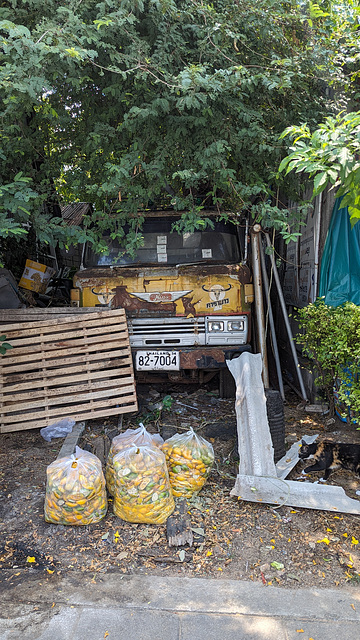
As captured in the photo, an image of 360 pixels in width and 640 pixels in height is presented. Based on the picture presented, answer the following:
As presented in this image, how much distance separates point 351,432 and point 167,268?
282 centimetres

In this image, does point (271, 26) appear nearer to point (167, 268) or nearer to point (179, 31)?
point (179, 31)

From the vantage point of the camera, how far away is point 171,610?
247 cm

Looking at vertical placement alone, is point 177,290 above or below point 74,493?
above

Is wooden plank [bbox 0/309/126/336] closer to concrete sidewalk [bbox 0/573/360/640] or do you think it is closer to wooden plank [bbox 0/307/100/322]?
wooden plank [bbox 0/307/100/322]

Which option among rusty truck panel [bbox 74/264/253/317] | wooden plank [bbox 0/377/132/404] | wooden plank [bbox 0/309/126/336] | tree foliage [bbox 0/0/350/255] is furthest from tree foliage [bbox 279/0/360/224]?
wooden plank [bbox 0/377/132/404]

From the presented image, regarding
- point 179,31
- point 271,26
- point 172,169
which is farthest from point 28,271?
point 271,26

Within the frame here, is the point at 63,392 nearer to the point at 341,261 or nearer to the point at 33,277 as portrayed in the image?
the point at 33,277

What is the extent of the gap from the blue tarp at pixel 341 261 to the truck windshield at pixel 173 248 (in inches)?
47.5

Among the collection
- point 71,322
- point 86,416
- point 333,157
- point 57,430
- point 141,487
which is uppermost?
point 333,157

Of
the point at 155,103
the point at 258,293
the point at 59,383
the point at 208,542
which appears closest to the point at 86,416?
the point at 59,383

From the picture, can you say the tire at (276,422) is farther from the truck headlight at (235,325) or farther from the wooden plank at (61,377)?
the wooden plank at (61,377)

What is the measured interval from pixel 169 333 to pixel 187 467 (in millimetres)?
2051

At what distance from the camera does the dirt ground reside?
2.82m

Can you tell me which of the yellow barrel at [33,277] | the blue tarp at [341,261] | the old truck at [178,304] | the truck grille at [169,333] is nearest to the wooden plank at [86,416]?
the old truck at [178,304]
